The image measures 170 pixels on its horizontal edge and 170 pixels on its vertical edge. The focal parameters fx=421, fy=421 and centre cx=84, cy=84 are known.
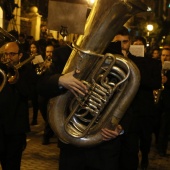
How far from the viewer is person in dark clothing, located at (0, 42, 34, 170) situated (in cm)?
428

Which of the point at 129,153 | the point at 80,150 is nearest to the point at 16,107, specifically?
the point at 80,150

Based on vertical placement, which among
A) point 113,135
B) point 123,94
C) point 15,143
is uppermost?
point 123,94

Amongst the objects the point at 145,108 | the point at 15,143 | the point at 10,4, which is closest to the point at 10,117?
the point at 15,143

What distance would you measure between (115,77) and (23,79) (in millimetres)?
1390

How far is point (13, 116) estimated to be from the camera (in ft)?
14.2

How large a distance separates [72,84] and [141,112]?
278 centimetres

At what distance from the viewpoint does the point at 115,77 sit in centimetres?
326

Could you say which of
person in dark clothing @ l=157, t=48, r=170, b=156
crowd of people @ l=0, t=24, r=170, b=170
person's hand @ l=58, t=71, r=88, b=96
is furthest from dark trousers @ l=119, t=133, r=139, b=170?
person in dark clothing @ l=157, t=48, r=170, b=156

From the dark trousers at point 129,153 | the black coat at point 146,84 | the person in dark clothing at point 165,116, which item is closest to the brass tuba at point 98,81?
the dark trousers at point 129,153

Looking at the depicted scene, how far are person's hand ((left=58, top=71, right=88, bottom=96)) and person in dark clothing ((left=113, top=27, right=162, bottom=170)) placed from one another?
1491 mm

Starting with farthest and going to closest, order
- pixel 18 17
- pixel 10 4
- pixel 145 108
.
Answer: pixel 18 17 → pixel 10 4 → pixel 145 108

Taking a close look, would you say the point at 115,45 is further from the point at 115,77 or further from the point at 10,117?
the point at 10,117

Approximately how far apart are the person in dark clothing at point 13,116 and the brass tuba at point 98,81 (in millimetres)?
1118

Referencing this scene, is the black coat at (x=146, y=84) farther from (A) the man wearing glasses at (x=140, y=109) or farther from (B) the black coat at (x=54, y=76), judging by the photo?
(B) the black coat at (x=54, y=76)
